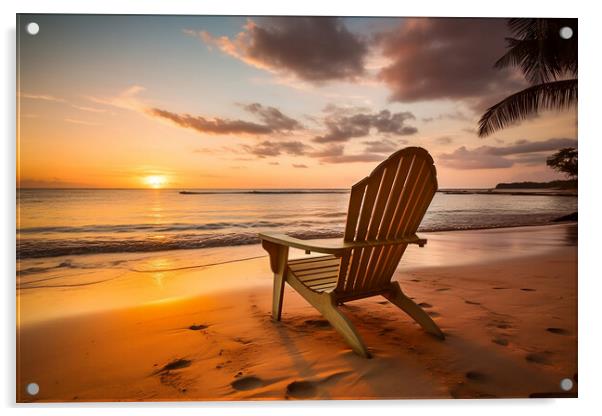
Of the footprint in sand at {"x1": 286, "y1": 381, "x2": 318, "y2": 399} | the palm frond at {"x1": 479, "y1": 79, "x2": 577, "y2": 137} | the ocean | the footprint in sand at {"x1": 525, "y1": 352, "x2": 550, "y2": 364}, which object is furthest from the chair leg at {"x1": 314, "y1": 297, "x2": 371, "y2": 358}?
the palm frond at {"x1": 479, "y1": 79, "x2": 577, "y2": 137}

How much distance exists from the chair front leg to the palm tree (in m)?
1.92

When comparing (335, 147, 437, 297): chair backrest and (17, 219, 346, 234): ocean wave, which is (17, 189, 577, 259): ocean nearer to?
(17, 219, 346, 234): ocean wave

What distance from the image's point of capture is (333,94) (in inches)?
102

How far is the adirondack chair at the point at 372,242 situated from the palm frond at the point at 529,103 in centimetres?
112

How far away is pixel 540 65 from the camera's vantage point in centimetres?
239

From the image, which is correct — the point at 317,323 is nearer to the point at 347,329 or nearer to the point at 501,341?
the point at 347,329

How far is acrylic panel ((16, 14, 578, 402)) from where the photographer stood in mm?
1842

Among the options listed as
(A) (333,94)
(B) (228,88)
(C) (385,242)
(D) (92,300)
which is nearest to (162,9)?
(B) (228,88)

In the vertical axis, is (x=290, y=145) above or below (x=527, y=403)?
above

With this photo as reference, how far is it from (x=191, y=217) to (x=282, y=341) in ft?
17.2

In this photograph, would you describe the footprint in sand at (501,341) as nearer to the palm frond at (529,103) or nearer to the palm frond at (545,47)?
the palm frond at (529,103)

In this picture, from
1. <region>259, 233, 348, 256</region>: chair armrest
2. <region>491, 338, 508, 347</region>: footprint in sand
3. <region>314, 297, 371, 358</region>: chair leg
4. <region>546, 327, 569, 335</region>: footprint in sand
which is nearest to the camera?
→ <region>259, 233, 348, 256</region>: chair armrest
